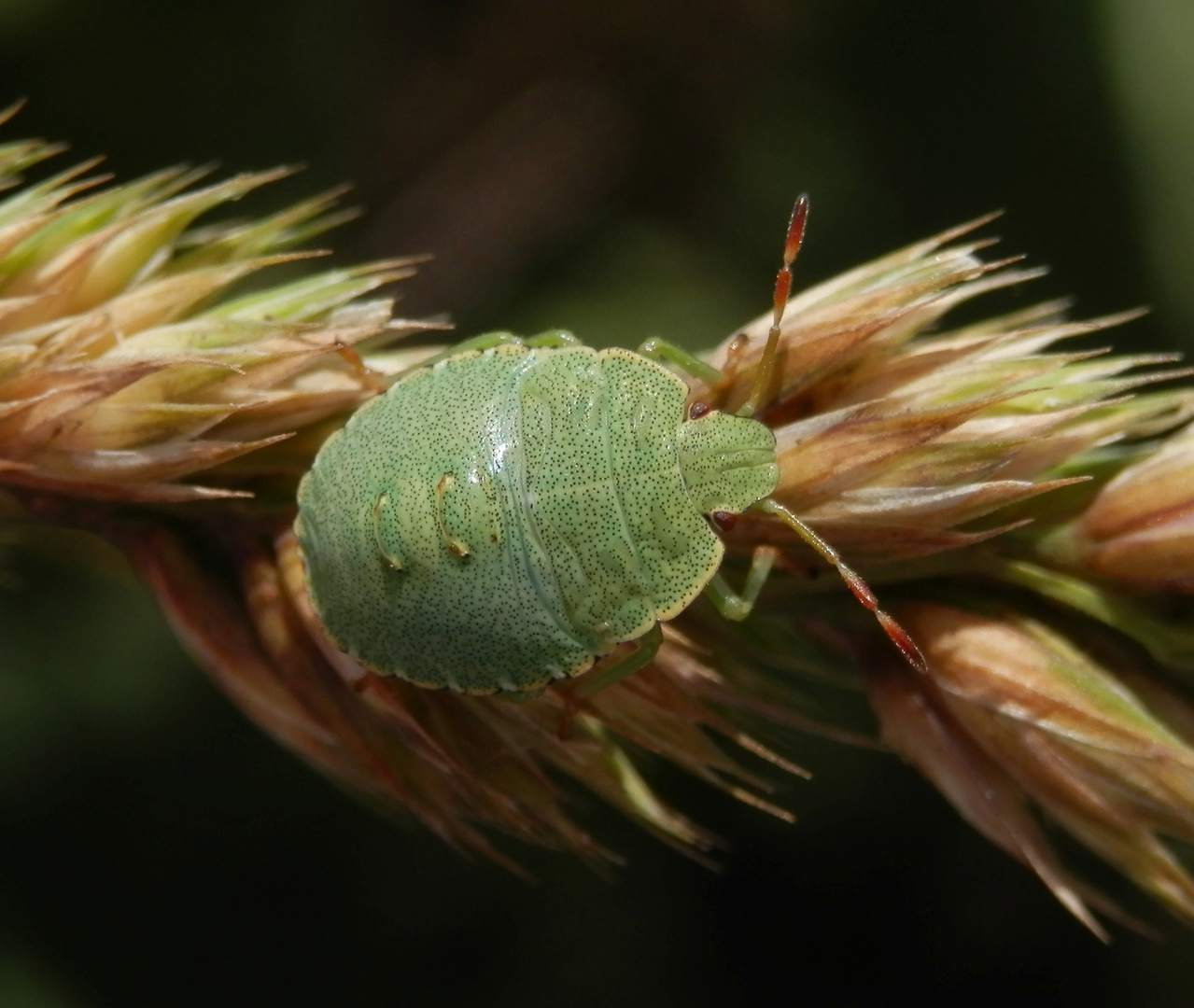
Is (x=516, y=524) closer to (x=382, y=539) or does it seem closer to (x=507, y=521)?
(x=507, y=521)

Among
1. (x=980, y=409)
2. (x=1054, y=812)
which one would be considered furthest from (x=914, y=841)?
(x=980, y=409)

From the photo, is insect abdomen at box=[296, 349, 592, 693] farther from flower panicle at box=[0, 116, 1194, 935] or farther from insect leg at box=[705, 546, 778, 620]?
→ insect leg at box=[705, 546, 778, 620]

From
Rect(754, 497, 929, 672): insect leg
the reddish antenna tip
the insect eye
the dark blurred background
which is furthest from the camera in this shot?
the dark blurred background

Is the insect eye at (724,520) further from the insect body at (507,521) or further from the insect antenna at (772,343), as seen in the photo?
the insect antenna at (772,343)

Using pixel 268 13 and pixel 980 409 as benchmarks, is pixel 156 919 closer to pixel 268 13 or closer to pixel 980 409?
pixel 268 13

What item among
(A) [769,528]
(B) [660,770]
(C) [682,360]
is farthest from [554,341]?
(B) [660,770]

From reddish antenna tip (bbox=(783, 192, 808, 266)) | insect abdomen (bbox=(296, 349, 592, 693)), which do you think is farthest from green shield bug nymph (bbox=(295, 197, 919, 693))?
reddish antenna tip (bbox=(783, 192, 808, 266))

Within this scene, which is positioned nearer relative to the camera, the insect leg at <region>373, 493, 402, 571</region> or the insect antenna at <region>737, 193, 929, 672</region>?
the insect antenna at <region>737, 193, 929, 672</region>
